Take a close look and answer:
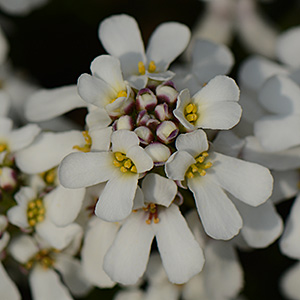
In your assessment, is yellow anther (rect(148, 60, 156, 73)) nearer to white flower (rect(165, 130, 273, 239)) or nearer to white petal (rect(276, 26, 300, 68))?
white flower (rect(165, 130, 273, 239))

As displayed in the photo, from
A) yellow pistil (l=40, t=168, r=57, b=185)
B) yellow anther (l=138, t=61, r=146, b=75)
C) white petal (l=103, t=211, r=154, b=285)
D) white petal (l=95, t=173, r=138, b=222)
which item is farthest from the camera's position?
yellow pistil (l=40, t=168, r=57, b=185)

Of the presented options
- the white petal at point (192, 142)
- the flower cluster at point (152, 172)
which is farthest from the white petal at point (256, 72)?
the white petal at point (192, 142)

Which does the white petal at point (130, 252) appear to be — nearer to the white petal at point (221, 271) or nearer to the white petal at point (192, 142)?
the white petal at point (192, 142)

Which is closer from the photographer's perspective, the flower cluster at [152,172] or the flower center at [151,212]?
the flower cluster at [152,172]

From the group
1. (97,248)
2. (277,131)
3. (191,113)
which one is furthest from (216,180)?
(97,248)

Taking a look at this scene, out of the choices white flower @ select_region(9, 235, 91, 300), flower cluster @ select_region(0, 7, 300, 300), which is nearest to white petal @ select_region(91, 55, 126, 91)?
flower cluster @ select_region(0, 7, 300, 300)

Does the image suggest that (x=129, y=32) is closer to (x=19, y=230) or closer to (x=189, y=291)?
(x=19, y=230)

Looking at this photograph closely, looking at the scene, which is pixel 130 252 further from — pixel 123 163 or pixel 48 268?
pixel 48 268
